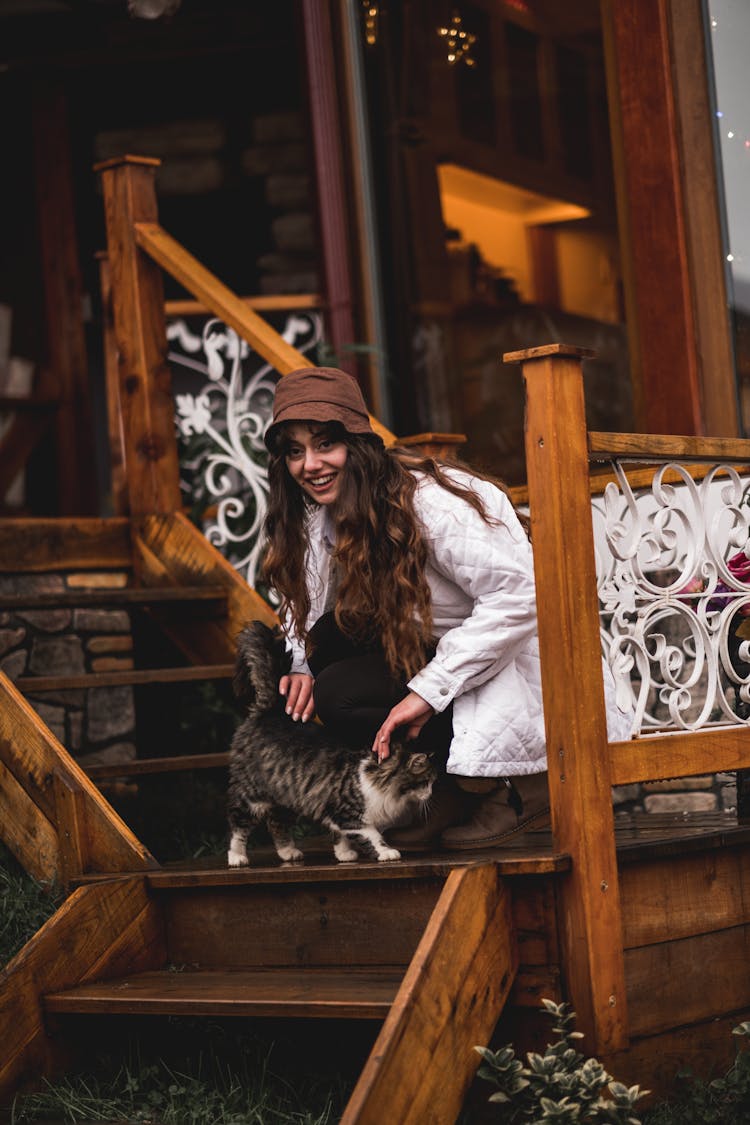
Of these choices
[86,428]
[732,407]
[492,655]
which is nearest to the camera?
[492,655]

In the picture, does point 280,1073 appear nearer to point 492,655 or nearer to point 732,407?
point 492,655

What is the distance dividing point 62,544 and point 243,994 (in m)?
2.43

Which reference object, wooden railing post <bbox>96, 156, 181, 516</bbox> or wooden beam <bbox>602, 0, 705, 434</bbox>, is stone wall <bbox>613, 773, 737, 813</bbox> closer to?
wooden beam <bbox>602, 0, 705, 434</bbox>

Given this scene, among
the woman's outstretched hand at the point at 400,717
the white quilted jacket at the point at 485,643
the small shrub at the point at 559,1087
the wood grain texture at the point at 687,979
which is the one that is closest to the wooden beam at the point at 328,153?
the white quilted jacket at the point at 485,643

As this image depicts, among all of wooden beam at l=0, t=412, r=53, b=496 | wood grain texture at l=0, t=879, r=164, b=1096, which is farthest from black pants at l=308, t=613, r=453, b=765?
wooden beam at l=0, t=412, r=53, b=496

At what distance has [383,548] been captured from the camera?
12.6 feet

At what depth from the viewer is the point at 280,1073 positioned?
366 centimetres

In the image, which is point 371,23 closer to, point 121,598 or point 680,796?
point 121,598

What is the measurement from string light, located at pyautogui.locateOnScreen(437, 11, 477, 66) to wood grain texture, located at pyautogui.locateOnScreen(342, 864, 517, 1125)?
4.83 m

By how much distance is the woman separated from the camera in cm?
374

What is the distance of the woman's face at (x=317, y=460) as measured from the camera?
13.0 feet

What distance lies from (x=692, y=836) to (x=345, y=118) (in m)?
4.52

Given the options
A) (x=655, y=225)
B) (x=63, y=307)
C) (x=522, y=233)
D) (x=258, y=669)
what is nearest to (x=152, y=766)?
(x=258, y=669)

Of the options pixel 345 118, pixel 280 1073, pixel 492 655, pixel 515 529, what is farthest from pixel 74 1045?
pixel 345 118
